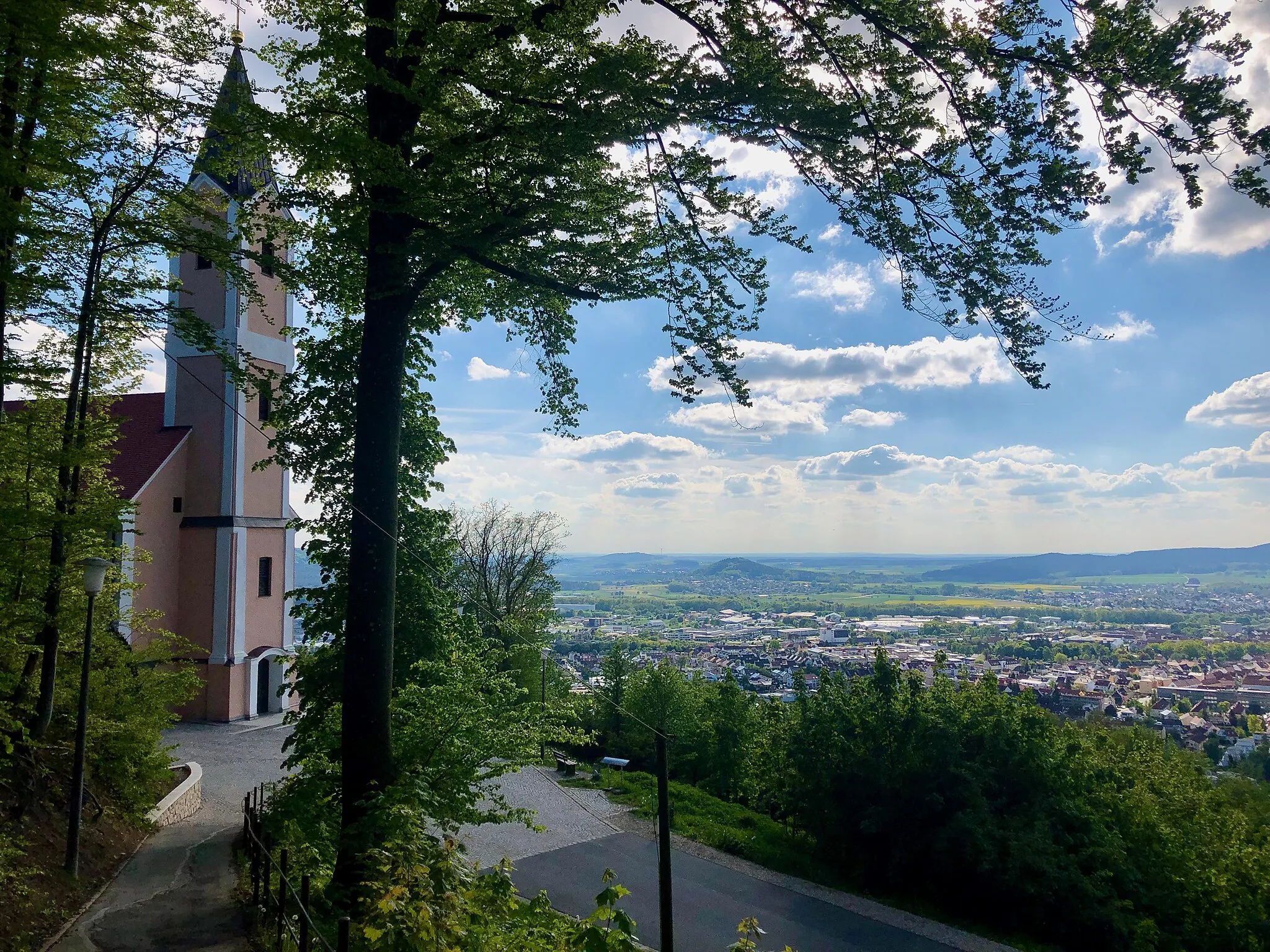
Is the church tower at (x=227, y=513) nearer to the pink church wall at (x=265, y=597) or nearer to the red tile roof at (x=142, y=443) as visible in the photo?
the pink church wall at (x=265, y=597)

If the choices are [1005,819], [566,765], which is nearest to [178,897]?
[1005,819]

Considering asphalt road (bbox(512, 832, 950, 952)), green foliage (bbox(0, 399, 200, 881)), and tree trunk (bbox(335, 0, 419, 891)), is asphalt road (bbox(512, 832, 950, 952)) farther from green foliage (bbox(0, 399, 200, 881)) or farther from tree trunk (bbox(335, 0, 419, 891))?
green foliage (bbox(0, 399, 200, 881))

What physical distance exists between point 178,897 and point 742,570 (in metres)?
123

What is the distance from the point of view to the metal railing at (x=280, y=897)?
15.1 ft

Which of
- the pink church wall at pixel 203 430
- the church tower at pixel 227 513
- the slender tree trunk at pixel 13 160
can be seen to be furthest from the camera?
the pink church wall at pixel 203 430

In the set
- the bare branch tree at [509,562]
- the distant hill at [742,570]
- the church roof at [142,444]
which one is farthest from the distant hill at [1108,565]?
the church roof at [142,444]

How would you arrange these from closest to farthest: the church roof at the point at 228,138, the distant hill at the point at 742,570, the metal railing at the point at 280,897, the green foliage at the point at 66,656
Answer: the metal railing at the point at 280,897 < the church roof at the point at 228,138 < the green foliage at the point at 66,656 < the distant hill at the point at 742,570

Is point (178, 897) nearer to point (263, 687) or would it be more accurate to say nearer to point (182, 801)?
point (182, 801)

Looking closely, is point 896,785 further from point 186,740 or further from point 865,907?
point 186,740

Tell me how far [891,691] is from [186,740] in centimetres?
1779

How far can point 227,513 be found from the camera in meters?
22.8

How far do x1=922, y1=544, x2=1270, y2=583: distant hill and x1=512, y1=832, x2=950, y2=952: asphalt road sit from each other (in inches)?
4365

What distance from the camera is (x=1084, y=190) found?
5480 millimetres

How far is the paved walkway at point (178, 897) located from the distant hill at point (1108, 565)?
117 metres
